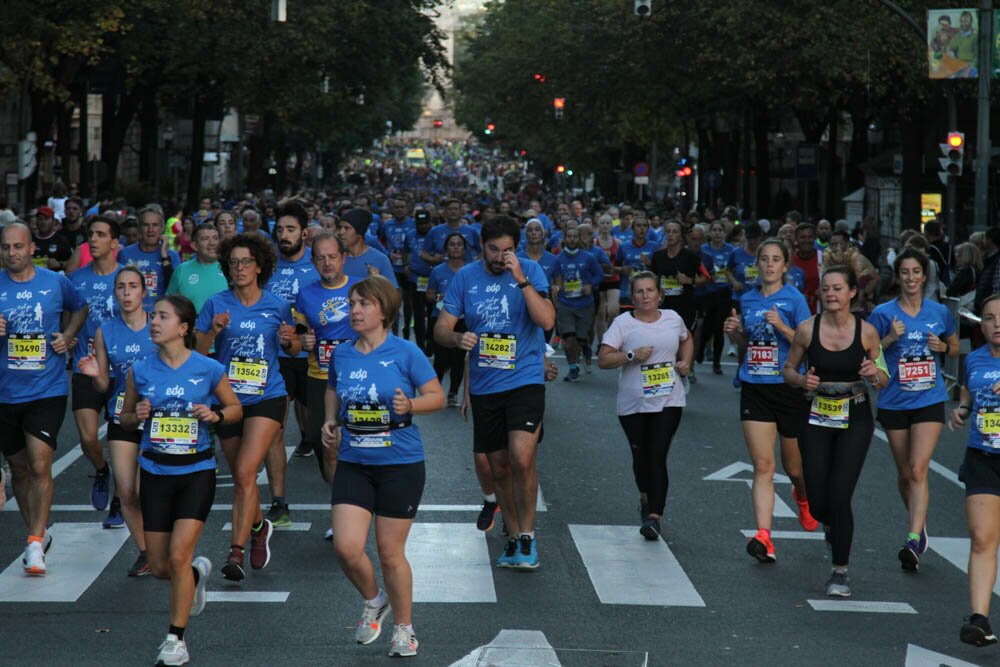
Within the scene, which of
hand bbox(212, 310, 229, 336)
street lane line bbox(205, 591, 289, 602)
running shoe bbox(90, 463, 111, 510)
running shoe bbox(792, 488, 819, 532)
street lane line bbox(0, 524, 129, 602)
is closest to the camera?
street lane line bbox(205, 591, 289, 602)

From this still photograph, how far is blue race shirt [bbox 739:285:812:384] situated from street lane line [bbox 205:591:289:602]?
3.09 meters

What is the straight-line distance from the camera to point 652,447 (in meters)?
10.6

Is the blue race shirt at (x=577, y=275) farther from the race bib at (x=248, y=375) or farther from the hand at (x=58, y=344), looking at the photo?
the race bib at (x=248, y=375)

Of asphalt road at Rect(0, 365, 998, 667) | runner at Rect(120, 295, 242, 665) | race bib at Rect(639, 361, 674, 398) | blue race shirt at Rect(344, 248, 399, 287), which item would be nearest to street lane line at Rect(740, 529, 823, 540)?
asphalt road at Rect(0, 365, 998, 667)

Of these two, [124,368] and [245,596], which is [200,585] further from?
[124,368]

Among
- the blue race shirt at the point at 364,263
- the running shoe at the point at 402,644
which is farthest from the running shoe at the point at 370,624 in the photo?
the blue race shirt at the point at 364,263

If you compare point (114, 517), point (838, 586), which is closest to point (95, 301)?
point (114, 517)

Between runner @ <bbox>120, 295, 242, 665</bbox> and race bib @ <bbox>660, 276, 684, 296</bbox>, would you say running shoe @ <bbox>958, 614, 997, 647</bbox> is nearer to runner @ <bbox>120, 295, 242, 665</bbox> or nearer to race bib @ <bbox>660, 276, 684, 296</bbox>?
runner @ <bbox>120, 295, 242, 665</bbox>

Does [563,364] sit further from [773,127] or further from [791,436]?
[773,127]

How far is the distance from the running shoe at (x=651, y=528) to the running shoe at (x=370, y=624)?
9.99 ft

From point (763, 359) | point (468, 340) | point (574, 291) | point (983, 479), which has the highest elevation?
point (574, 291)

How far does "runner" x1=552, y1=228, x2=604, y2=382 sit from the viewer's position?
19.5 m

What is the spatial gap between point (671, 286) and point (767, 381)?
25.2ft

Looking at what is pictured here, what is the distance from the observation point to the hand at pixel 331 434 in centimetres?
766
